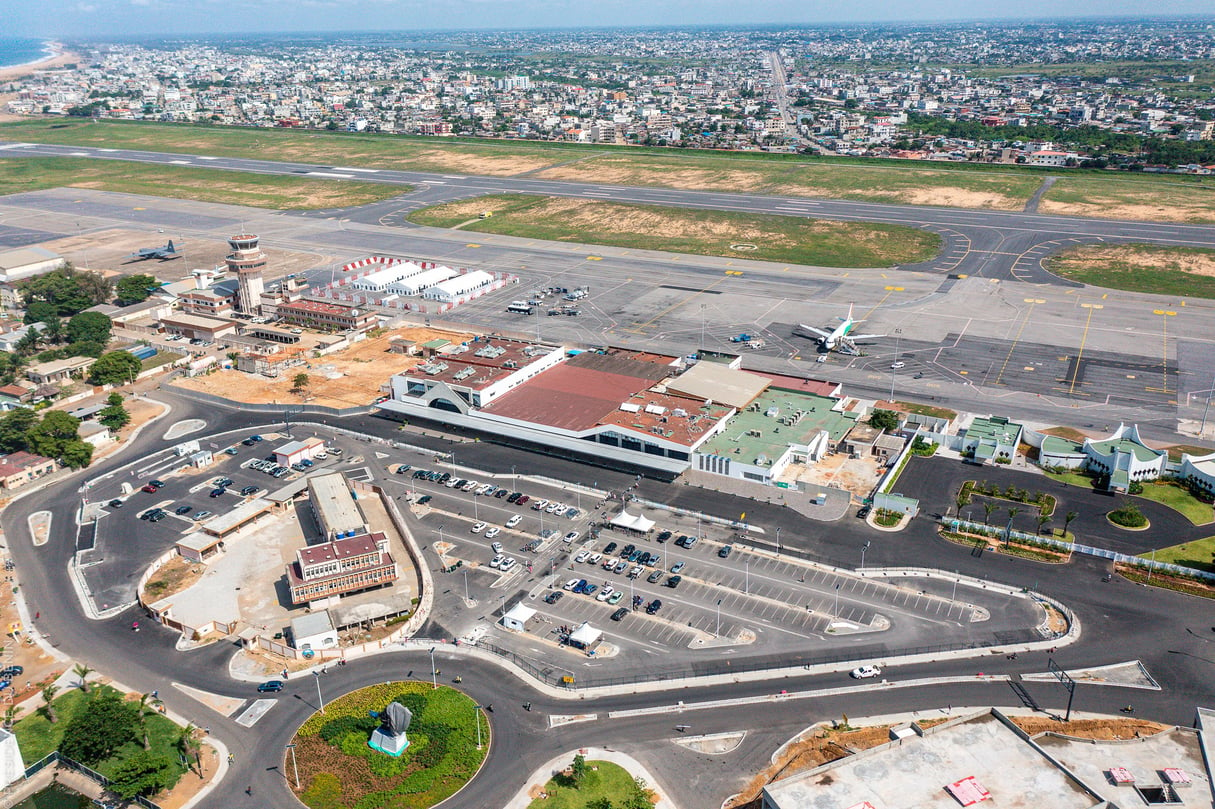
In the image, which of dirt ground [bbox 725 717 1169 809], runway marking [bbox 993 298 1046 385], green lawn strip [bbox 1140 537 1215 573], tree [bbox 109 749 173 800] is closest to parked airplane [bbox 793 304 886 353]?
runway marking [bbox 993 298 1046 385]

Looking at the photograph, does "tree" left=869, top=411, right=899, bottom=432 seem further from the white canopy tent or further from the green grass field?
the green grass field

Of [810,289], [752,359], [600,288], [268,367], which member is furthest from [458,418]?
[810,289]

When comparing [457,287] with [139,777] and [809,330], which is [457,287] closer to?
[809,330]

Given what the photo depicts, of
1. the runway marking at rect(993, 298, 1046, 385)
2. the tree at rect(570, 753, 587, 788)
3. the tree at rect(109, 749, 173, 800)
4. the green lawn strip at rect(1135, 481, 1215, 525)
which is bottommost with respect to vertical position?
the tree at rect(109, 749, 173, 800)

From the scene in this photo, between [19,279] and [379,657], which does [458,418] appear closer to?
[379,657]

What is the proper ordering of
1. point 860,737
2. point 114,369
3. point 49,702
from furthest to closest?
point 114,369
point 49,702
point 860,737

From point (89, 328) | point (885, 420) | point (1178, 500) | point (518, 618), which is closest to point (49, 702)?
point (518, 618)
